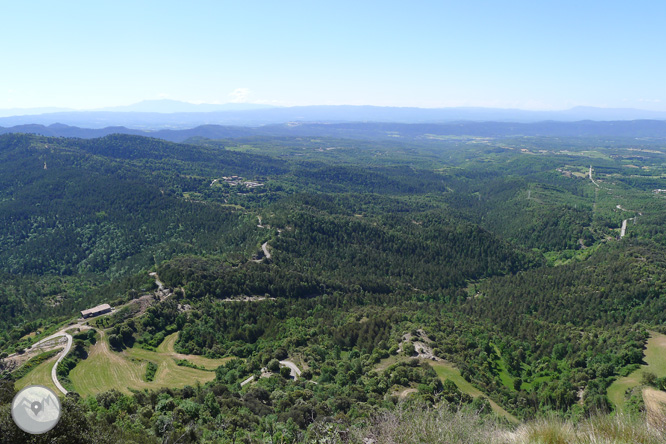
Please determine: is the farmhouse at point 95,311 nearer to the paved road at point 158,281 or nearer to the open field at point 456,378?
the paved road at point 158,281

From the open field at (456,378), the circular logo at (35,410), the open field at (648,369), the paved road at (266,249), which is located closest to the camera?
the circular logo at (35,410)

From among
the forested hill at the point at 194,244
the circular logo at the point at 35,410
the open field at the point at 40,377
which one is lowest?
the forested hill at the point at 194,244

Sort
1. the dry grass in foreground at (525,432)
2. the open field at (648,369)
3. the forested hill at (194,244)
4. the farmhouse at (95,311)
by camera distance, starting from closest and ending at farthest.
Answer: the dry grass in foreground at (525,432)
the open field at (648,369)
the farmhouse at (95,311)
the forested hill at (194,244)

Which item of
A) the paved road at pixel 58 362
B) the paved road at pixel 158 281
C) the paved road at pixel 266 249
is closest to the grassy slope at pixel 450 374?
the paved road at pixel 58 362

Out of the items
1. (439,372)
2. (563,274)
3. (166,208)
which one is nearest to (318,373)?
(439,372)

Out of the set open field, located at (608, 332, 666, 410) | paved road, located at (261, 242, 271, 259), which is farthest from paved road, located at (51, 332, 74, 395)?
open field, located at (608, 332, 666, 410)

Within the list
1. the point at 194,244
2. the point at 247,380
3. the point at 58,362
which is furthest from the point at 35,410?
the point at 194,244

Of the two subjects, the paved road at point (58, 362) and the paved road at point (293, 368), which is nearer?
the paved road at point (58, 362)

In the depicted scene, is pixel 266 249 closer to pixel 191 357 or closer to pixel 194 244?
pixel 194 244
